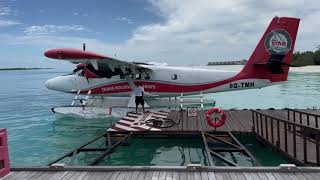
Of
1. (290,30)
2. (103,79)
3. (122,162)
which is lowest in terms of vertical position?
(122,162)

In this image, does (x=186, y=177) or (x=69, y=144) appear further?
(x=69, y=144)

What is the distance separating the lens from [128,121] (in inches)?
508

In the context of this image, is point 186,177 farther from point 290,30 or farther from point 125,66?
point 290,30

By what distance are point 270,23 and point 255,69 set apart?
95.9 inches

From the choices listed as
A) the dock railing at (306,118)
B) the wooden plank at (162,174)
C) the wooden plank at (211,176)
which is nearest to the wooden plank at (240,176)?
the wooden plank at (211,176)

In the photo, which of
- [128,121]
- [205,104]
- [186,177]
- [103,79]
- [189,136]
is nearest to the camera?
[186,177]

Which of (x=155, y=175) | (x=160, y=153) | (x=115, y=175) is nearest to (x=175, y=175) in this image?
(x=155, y=175)

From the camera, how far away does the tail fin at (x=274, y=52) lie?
16578 mm

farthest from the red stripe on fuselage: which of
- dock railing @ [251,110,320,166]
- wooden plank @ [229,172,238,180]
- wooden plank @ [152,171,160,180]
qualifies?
wooden plank @ [229,172,238,180]

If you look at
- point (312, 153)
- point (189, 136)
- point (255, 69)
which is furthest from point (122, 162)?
point (255, 69)

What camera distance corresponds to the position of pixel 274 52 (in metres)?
16.8

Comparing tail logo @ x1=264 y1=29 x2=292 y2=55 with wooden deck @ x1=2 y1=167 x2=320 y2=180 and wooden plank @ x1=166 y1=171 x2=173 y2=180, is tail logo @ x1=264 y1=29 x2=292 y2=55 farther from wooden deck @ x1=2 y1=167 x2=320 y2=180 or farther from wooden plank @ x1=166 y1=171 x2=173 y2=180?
wooden plank @ x1=166 y1=171 x2=173 y2=180

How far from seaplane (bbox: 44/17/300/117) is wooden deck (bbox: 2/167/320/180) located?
33.6 feet

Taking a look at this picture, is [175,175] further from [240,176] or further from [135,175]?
[240,176]
